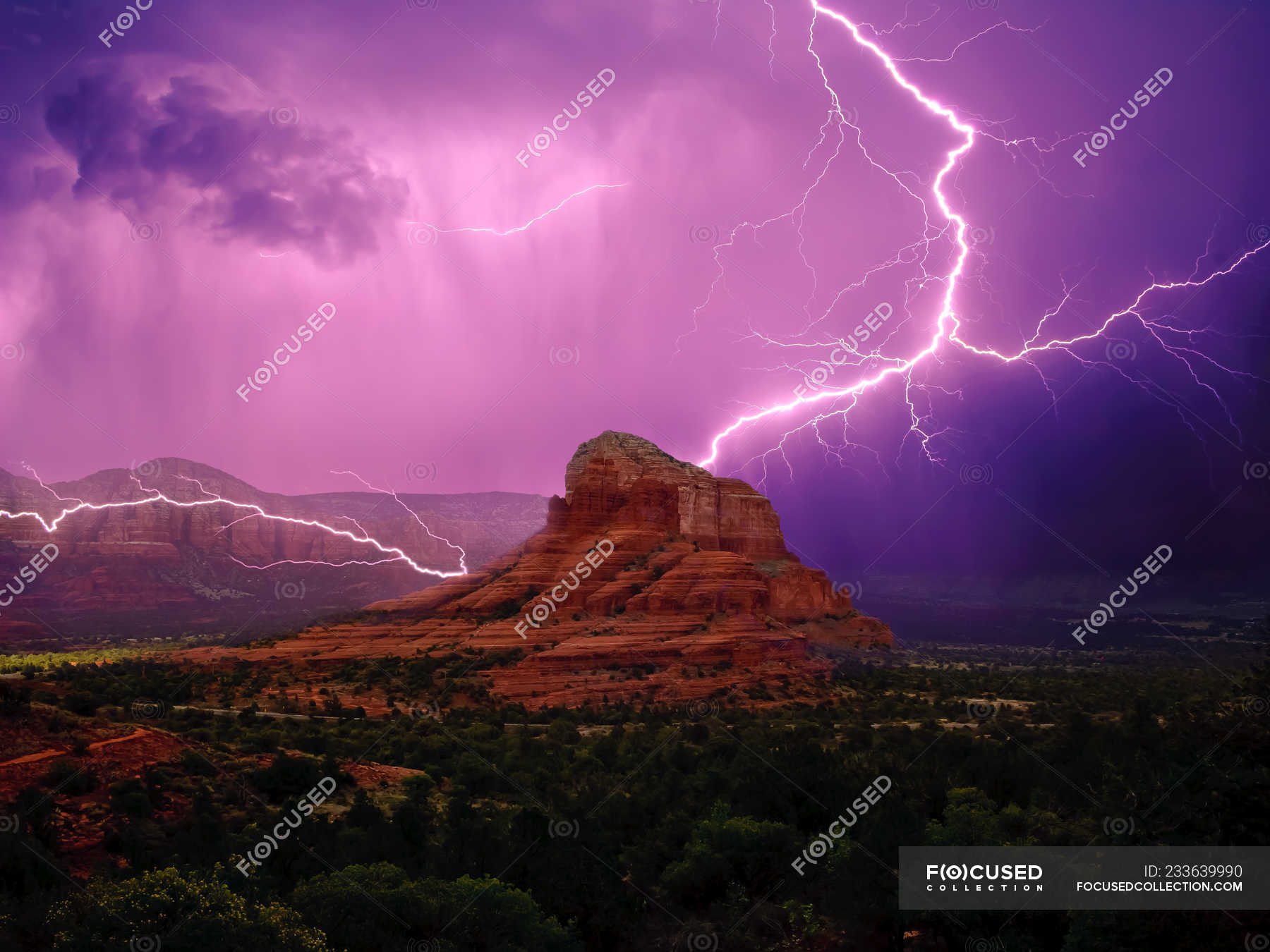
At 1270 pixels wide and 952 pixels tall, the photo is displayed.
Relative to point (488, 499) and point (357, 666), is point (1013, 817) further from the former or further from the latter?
point (488, 499)

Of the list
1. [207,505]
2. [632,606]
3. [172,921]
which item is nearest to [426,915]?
[172,921]

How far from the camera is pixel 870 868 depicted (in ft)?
45.0

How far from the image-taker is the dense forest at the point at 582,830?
35.7 ft

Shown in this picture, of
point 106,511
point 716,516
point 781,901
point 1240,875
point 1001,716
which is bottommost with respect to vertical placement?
point 781,901

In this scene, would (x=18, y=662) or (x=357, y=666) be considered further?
(x=18, y=662)

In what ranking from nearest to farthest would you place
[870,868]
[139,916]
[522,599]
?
1. [139,916]
2. [870,868]
3. [522,599]

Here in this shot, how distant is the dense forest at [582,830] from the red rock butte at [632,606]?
12.7 metres

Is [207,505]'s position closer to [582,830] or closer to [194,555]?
[194,555]

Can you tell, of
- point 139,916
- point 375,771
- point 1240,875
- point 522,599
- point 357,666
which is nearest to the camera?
point 139,916

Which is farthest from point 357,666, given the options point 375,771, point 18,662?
point 18,662

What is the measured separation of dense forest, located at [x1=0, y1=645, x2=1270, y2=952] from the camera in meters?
10.9

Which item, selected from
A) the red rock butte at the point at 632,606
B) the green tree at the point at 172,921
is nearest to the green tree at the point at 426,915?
the green tree at the point at 172,921

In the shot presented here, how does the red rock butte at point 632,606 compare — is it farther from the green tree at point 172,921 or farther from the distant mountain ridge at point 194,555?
the distant mountain ridge at point 194,555

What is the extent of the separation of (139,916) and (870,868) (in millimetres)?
11932
